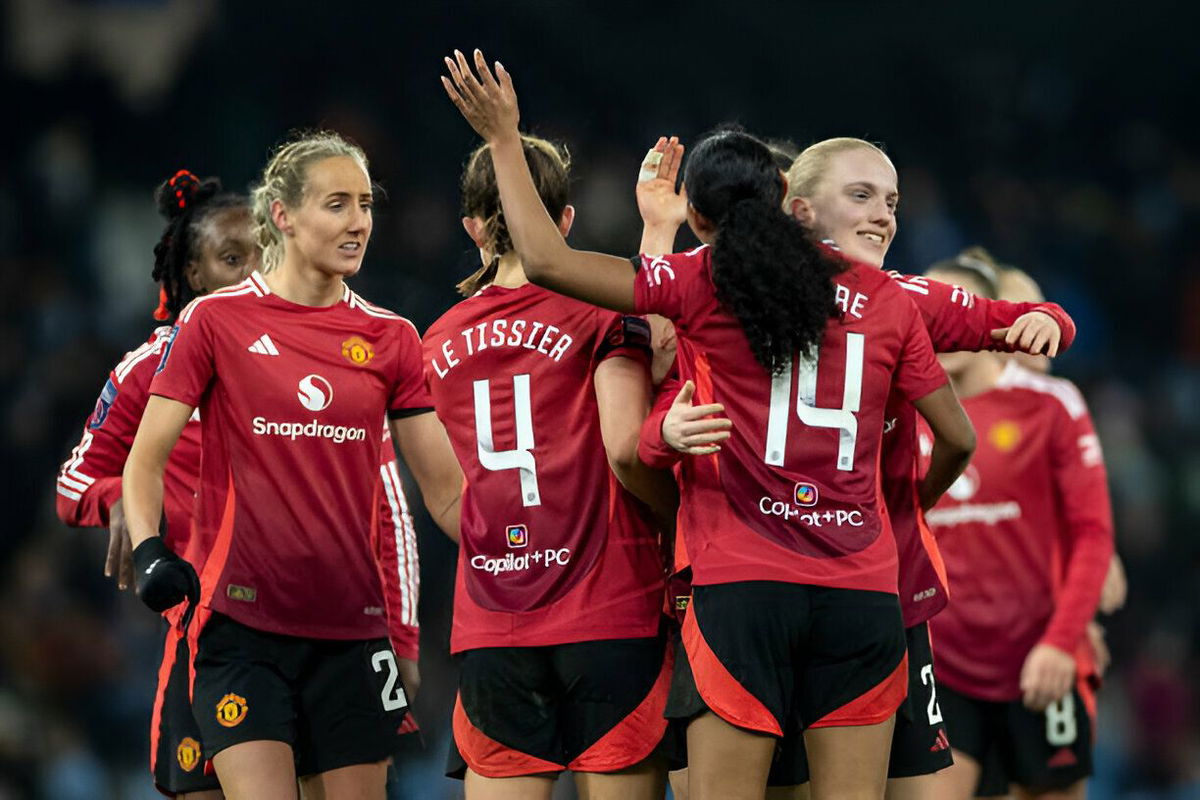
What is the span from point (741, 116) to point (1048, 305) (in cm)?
762

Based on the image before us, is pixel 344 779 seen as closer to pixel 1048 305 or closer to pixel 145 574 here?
pixel 145 574

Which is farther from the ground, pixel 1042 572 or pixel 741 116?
pixel 741 116

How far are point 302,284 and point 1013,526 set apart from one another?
9.50 feet

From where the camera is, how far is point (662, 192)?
415 cm

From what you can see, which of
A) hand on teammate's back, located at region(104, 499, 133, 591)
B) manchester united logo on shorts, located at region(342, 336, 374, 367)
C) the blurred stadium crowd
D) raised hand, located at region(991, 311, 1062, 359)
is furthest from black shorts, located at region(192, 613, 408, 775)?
the blurred stadium crowd

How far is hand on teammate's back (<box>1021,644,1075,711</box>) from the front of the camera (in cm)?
571

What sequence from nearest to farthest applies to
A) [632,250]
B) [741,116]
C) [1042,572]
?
[1042,572]
[632,250]
[741,116]

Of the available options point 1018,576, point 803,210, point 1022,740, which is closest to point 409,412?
point 803,210

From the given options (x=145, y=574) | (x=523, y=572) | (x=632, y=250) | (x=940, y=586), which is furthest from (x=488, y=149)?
(x=632, y=250)

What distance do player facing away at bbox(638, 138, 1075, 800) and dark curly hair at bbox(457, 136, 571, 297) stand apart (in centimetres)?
24

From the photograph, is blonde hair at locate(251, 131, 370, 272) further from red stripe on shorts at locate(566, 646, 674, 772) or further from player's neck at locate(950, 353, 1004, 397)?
player's neck at locate(950, 353, 1004, 397)

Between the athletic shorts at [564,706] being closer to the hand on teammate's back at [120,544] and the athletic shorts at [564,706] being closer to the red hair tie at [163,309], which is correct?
the hand on teammate's back at [120,544]

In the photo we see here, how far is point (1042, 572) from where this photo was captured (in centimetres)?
599

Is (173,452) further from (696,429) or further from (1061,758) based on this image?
(1061,758)
